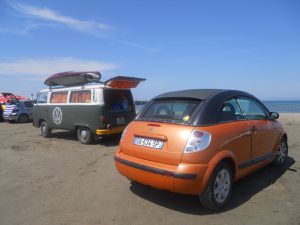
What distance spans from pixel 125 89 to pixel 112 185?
5832 mm

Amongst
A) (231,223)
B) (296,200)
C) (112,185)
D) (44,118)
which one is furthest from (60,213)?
(44,118)

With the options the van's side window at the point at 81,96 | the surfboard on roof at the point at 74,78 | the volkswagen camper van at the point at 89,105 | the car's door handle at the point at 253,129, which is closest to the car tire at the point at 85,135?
the volkswagen camper van at the point at 89,105

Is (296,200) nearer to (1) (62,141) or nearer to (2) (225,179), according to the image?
(2) (225,179)

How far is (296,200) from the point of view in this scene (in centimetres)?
492

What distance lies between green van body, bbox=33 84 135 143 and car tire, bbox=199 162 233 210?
6102 millimetres

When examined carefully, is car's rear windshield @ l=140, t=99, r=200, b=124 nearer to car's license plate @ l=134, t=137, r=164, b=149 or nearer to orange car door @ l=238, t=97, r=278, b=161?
car's license plate @ l=134, t=137, r=164, b=149

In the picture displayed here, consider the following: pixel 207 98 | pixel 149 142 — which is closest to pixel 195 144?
pixel 149 142

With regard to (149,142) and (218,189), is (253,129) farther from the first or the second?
(149,142)

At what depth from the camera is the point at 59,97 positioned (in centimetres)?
1220

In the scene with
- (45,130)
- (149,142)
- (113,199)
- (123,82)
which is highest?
(123,82)

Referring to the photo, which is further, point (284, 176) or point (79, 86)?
point (79, 86)

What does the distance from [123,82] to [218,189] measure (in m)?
6.85

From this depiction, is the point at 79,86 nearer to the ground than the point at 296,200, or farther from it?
farther from it

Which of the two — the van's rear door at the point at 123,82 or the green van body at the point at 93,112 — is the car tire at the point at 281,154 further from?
the van's rear door at the point at 123,82
